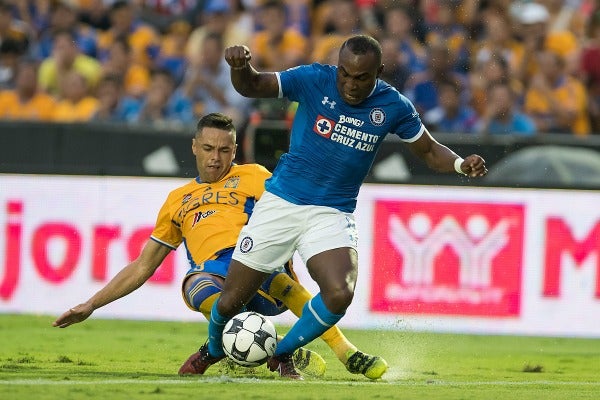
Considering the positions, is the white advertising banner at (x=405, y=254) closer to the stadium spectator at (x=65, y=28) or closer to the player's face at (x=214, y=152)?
the player's face at (x=214, y=152)

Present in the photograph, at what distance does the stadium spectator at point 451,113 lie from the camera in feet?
48.4

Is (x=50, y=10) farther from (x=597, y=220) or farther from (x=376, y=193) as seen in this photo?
(x=597, y=220)

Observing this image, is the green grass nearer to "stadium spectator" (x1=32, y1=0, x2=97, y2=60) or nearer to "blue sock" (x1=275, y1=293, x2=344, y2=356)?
"blue sock" (x1=275, y1=293, x2=344, y2=356)

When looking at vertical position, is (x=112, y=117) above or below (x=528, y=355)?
above

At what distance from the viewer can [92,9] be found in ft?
60.3

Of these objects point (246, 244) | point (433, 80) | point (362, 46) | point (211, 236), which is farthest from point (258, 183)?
point (433, 80)

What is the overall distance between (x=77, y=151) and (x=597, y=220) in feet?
20.0

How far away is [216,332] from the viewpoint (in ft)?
26.7

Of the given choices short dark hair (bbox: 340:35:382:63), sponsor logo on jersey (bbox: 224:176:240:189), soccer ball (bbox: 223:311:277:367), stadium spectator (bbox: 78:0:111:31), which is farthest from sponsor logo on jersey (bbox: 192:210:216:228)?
stadium spectator (bbox: 78:0:111:31)

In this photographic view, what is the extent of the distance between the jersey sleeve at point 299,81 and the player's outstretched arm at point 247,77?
2.5 inches

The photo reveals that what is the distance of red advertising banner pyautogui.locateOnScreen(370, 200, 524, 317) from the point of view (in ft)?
39.3

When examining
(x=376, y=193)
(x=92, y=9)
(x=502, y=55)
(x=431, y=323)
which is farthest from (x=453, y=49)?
(x=92, y=9)

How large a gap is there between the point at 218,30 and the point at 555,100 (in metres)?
4.41

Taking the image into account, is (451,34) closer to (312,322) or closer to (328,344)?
(328,344)
